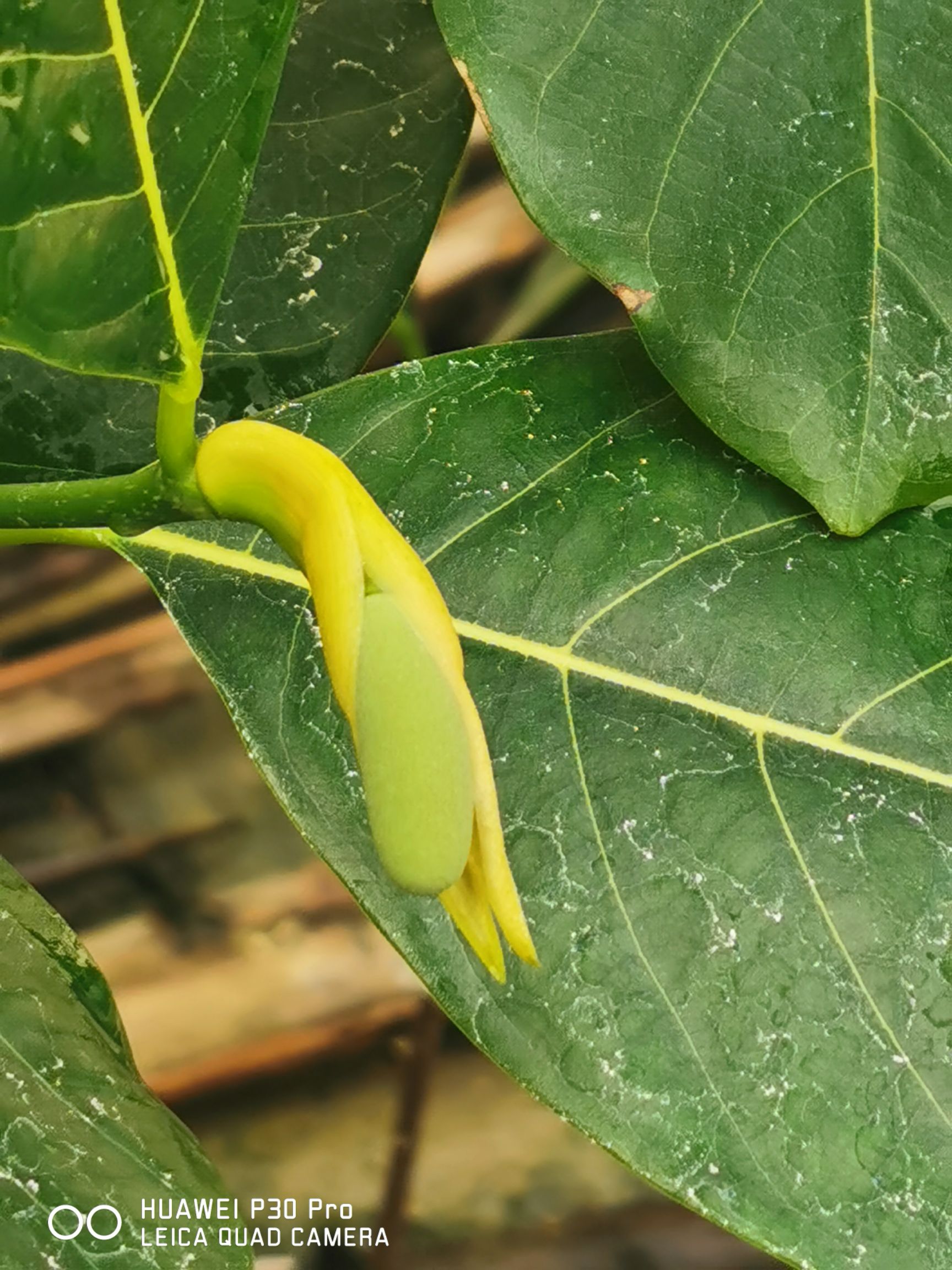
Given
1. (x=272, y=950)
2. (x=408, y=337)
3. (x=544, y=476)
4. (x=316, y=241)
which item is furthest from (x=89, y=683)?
(x=544, y=476)

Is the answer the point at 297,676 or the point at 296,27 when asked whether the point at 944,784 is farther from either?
the point at 296,27

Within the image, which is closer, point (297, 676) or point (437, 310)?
point (297, 676)

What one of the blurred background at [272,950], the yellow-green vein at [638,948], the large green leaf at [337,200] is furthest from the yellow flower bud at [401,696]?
the blurred background at [272,950]

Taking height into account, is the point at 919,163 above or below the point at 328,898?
above

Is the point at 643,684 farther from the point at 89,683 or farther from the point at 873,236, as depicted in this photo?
the point at 89,683

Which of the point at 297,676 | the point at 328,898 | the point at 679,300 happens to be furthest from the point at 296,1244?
the point at 679,300

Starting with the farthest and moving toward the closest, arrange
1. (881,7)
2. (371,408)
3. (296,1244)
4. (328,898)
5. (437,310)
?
(437,310) → (328,898) → (296,1244) → (371,408) → (881,7)

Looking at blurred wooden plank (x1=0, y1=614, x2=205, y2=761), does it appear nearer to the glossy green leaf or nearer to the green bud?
the glossy green leaf

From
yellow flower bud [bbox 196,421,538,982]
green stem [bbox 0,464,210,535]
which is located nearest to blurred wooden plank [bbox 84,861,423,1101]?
green stem [bbox 0,464,210,535]
